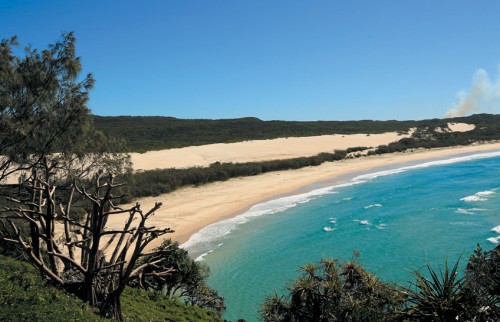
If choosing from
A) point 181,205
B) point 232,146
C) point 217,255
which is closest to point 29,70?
point 217,255

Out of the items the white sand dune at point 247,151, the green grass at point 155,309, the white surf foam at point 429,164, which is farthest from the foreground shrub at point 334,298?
the white sand dune at point 247,151

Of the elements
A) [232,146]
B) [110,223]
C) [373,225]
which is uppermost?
[232,146]

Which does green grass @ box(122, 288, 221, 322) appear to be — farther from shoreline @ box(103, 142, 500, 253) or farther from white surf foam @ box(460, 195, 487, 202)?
white surf foam @ box(460, 195, 487, 202)

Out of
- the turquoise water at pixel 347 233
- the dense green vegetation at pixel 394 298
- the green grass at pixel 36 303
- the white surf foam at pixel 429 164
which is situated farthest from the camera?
the white surf foam at pixel 429 164

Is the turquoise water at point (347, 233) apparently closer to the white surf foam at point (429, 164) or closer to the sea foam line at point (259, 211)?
the sea foam line at point (259, 211)

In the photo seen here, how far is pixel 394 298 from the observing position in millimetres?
10242

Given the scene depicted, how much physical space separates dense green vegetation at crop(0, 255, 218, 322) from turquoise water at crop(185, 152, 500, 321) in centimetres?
411

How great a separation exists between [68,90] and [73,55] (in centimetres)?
140

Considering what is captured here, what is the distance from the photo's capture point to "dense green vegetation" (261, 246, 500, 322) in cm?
805

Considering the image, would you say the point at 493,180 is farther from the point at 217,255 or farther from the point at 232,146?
the point at 232,146

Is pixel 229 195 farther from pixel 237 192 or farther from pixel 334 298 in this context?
pixel 334 298

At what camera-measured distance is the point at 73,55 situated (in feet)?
52.3

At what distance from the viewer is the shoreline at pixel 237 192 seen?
2753 centimetres

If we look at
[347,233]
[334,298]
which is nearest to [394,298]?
[334,298]
